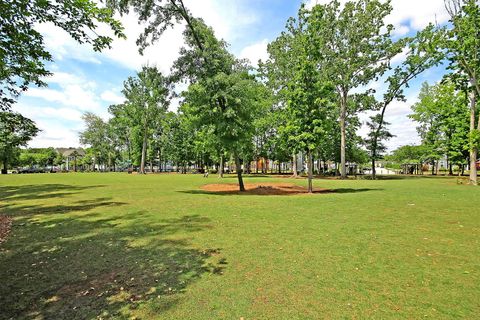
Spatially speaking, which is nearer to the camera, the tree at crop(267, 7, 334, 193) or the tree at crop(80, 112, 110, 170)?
the tree at crop(267, 7, 334, 193)

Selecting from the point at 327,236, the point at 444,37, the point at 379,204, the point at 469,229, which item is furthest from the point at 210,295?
the point at 444,37

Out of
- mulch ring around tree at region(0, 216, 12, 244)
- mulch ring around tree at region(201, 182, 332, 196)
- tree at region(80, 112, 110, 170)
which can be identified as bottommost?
mulch ring around tree at region(0, 216, 12, 244)

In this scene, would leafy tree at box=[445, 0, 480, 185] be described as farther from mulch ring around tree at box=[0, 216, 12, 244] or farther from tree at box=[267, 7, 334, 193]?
mulch ring around tree at box=[0, 216, 12, 244]

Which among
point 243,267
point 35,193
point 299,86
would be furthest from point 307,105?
point 35,193

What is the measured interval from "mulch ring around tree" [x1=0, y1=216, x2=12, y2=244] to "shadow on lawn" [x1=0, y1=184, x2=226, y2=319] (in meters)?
0.28

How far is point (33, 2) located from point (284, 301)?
6717 mm

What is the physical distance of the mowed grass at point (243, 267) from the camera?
451 cm

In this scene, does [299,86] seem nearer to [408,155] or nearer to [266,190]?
[266,190]

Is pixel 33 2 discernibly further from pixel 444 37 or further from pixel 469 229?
pixel 444 37

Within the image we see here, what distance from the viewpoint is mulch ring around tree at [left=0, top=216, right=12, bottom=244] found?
28.7ft

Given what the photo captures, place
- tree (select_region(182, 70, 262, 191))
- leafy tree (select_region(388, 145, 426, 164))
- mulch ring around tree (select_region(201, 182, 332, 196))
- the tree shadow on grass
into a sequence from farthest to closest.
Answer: leafy tree (select_region(388, 145, 426, 164))
mulch ring around tree (select_region(201, 182, 332, 196))
tree (select_region(182, 70, 262, 191))
the tree shadow on grass

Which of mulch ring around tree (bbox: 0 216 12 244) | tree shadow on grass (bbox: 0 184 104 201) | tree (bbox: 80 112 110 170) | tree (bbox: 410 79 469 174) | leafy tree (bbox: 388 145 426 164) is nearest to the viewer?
mulch ring around tree (bbox: 0 216 12 244)

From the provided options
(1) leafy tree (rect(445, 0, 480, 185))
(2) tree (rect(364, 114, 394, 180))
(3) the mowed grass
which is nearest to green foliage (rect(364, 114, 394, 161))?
(2) tree (rect(364, 114, 394, 180))

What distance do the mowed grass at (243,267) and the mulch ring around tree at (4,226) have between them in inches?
8.8
